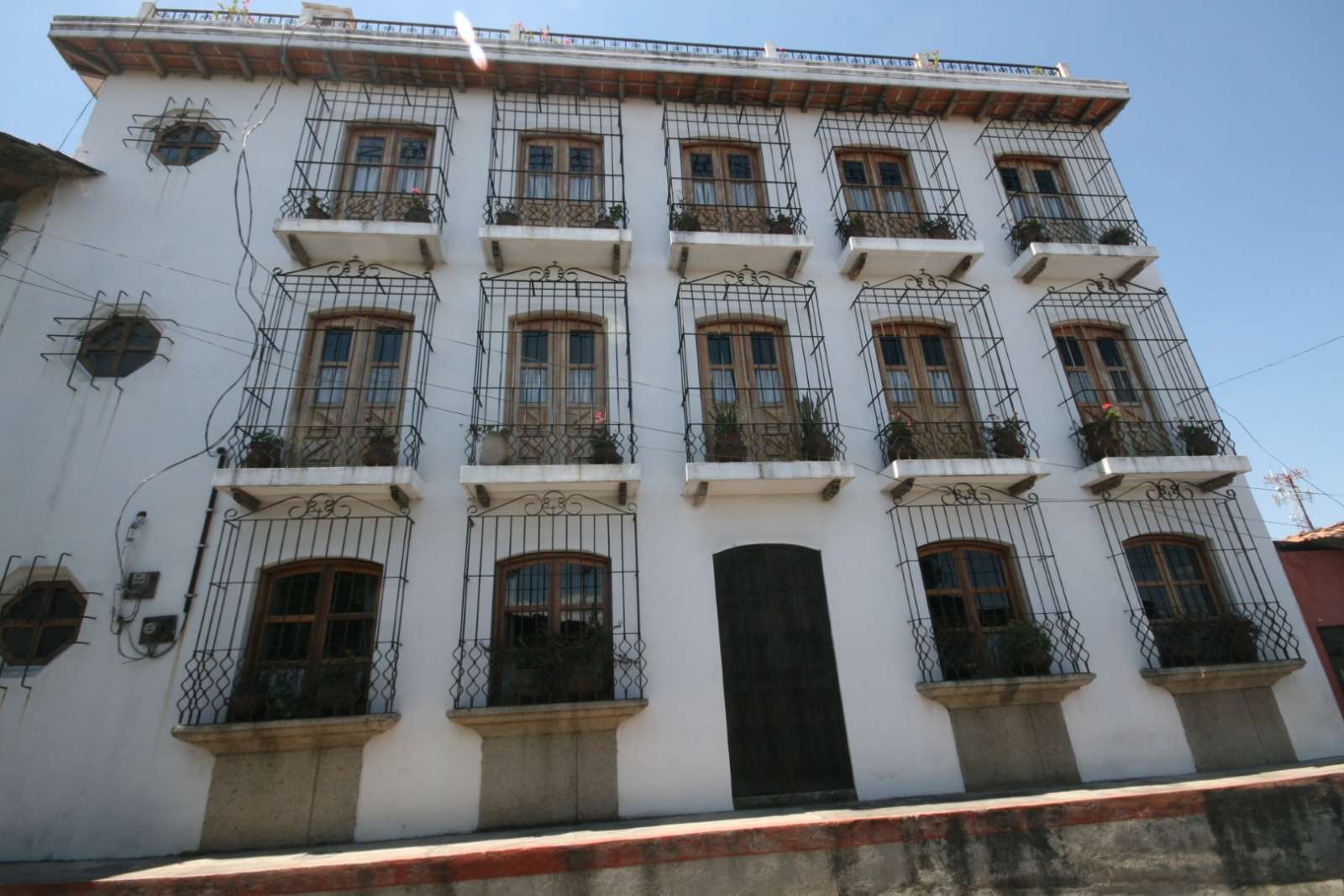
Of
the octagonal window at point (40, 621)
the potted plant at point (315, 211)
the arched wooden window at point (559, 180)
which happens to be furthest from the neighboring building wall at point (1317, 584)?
the octagonal window at point (40, 621)

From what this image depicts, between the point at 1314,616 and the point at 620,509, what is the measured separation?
9.27 meters

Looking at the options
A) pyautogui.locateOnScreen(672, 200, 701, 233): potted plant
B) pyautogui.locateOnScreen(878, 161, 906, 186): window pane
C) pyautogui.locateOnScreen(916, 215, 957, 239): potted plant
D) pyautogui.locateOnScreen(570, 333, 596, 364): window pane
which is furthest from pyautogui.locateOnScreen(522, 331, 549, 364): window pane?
pyautogui.locateOnScreen(878, 161, 906, 186): window pane

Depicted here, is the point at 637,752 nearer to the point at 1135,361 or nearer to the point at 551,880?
the point at 551,880

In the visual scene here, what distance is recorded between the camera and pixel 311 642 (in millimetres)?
7277

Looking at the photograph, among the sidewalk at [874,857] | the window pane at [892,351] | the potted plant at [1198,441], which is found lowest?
the sidewalk at [874,857]

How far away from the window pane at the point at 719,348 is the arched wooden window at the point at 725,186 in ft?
5.98

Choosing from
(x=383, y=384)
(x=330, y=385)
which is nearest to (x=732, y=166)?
(x=383, y=384)

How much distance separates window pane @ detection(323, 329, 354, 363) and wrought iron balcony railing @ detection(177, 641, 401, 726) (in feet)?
12.5

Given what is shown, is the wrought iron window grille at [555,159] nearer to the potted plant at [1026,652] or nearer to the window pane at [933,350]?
the window pane at [933,350]

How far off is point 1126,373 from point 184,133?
14792mm

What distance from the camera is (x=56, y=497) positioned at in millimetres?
7605

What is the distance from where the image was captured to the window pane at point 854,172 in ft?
36.1

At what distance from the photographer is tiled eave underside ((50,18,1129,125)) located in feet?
32.1

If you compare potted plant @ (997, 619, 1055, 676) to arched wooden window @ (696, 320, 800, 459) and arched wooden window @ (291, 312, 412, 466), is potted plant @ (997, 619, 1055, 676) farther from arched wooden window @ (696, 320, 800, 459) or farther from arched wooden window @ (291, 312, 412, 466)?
arched wooden window @ (291, 312, 412, 466)
